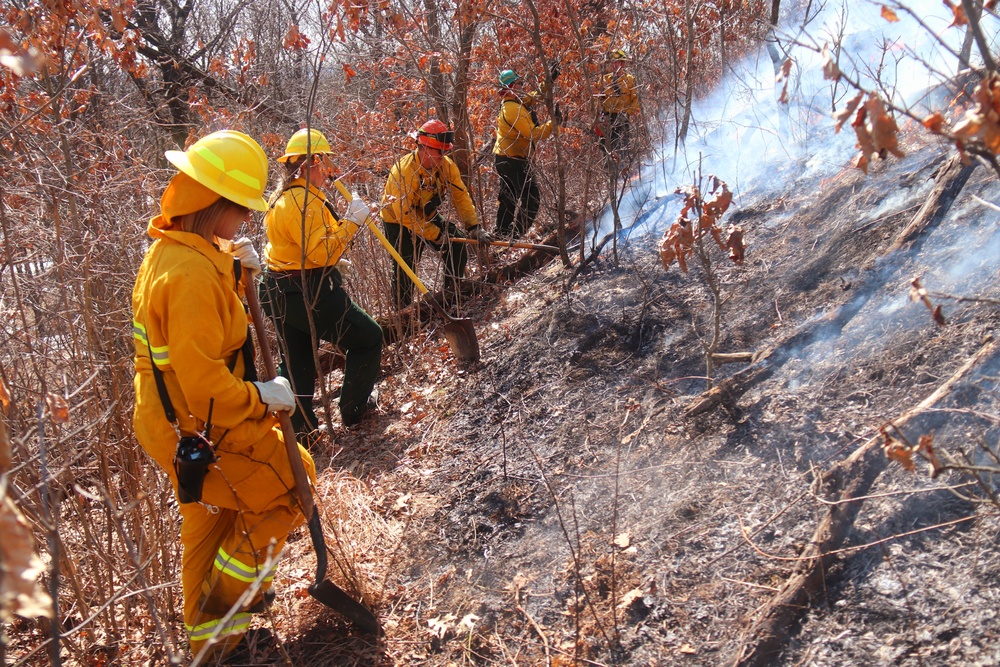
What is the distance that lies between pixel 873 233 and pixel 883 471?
6.44 ft

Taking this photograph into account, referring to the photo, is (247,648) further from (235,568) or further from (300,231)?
(300,231)

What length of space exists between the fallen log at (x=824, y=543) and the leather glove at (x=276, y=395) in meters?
2.06

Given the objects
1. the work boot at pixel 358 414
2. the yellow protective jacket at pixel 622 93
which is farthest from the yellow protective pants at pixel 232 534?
the yellow protective jacket at pixel 622 93

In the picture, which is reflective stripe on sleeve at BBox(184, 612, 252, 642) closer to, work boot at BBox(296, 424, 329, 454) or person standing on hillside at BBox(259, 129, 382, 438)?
person standing on hillside at BBox(259, 129, 382, 438)

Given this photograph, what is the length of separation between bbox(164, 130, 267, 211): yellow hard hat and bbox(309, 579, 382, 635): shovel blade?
68.9 inches

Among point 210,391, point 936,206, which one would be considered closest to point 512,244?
point 936,206

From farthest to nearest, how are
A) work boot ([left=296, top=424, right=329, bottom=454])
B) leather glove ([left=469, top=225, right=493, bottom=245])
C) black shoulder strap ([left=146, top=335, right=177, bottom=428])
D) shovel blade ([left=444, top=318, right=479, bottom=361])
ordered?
leather glove ([left=469, top=225, right=493, bottom=245]) < shovel blade ([left=444, top=318, right=479, bottom=361]) < work boot ([left=296, top=424, right=329, bottom=454]) < black shoulder strap ([left=146, top=335, right=177, bottom=428])

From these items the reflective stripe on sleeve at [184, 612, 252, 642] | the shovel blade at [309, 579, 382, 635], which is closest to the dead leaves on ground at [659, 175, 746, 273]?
the shovel blade at [309, 579, 382, 635]

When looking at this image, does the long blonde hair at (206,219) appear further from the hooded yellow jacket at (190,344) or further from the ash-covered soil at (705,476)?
the ash-covered soil at (705,476)

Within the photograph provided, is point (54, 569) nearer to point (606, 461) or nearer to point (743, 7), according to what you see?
point (606, 461)

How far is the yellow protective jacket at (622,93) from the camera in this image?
660 centimetres

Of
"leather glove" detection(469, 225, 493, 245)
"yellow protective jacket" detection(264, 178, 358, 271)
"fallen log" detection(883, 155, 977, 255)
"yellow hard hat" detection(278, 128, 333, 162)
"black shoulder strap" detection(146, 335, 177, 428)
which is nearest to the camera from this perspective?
"black shoulder strap" detection(146, 335, 177, 428)

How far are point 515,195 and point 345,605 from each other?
18.3ft

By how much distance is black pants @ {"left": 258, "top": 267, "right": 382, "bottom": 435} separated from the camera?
16.5 feet
